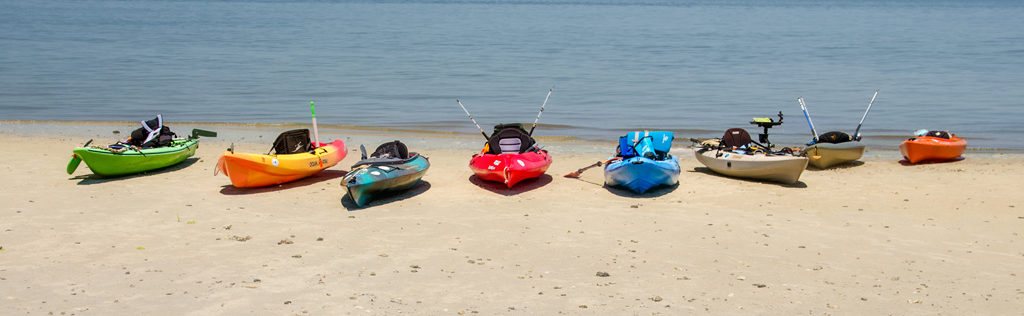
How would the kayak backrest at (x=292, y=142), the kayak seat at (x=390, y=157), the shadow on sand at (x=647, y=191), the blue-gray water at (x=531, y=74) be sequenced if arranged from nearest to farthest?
the kayak seat at (x=390, y=157) < the shadow on sand at (x=647, y=191) < the kayak backrest at (x=292, y=142) < the blue-gray water at (x=531, y=74)

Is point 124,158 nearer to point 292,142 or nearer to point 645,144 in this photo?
point 292,142

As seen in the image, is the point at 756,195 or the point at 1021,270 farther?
the point at 756,195

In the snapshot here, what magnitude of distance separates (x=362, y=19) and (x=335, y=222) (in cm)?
6805

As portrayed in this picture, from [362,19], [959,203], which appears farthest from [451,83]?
[362,19]

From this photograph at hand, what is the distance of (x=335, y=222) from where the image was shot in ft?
38.3

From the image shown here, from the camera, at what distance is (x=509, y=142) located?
14.4 m

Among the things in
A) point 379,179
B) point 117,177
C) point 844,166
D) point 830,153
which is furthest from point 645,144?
point 117,177

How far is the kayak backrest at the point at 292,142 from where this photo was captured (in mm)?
14078

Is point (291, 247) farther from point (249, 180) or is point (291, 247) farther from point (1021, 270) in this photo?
point (1021, 270)

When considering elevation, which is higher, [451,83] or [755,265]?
[451,83]

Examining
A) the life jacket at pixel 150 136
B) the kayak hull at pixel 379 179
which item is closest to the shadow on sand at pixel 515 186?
the kayak hull at pixel 379 179

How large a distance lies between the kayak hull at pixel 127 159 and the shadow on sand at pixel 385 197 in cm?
349

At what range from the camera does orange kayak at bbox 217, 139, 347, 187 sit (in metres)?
13.2

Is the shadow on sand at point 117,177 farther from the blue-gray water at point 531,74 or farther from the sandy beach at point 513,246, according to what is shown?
the blue-gray water at point 531,74
